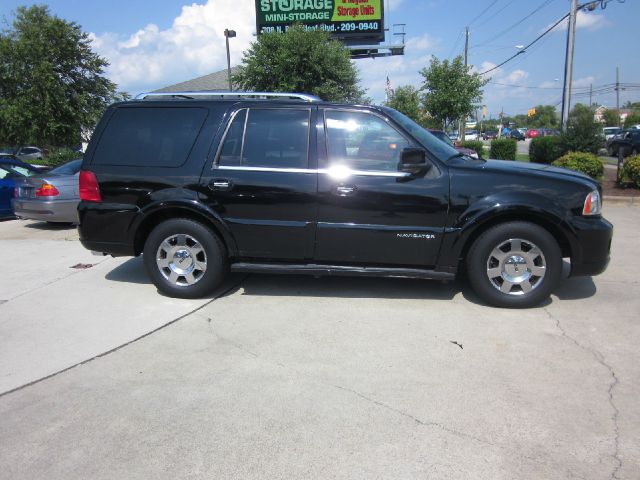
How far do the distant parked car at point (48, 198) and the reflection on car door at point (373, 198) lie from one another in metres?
6.17

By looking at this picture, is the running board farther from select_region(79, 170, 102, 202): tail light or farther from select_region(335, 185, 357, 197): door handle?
select_region(79, 170, 102, 202): tail light

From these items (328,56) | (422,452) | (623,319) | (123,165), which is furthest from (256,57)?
(422,452)

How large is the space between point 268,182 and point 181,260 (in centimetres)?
127

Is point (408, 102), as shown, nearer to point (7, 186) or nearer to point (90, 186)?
point (7, 186)

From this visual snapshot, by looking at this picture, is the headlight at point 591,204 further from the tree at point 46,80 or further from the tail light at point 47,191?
the tree at point 46,80

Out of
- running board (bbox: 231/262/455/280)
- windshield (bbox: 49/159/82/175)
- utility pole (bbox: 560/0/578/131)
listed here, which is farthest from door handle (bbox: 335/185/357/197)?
utility pole (bbox: 560/0/578/131)

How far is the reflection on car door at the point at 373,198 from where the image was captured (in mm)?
4902

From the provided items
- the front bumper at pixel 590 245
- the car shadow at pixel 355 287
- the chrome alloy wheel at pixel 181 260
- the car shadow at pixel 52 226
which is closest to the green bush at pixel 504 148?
the car shadow at pixel 355 287

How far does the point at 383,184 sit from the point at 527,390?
225cm

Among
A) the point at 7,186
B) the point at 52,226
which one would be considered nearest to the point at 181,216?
the point at 52,226

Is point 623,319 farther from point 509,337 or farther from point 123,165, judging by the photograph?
point 123,165

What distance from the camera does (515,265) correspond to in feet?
16.2

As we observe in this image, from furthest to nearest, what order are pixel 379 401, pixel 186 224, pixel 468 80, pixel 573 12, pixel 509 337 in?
pixel 468 80, pixel 573 12, pixel 186 224, pixel 509 337, pixel 379 401

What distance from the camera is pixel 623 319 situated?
4734mm
